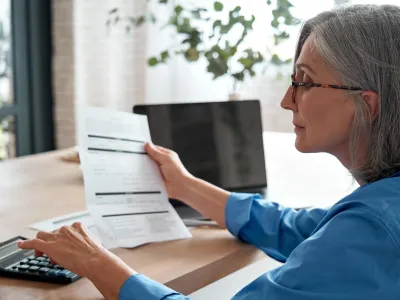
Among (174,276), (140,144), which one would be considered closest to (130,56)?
(140,144)

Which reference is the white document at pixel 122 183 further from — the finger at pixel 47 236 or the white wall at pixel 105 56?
the white wall at pixel 105 56

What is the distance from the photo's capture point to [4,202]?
1.58 m

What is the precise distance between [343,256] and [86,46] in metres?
2.80

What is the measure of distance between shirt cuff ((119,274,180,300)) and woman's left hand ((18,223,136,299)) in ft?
0.04

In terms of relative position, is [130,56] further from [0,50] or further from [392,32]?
[392,32]

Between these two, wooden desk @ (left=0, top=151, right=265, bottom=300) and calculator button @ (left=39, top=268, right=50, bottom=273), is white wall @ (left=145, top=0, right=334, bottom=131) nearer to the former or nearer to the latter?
wooden desk @ (left=0, top=151, right=265, bottom=300)

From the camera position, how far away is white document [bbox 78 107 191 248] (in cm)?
131

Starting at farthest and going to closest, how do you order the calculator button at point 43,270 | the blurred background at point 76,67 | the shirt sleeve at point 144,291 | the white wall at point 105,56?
the white wall at point 105,56 → the blurred background at point 76,67 → the calculator button at point 43,270 → the shirt sleeve at point 144,291

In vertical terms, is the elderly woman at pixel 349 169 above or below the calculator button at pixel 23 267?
above

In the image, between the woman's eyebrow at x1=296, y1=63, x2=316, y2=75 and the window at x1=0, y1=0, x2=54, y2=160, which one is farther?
the window at x1=0, y1=0, x2=54, y2=160

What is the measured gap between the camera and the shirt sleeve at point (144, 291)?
999mm

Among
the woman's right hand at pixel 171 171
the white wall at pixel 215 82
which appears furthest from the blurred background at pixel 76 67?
the woman's right hand at pixel 171 171

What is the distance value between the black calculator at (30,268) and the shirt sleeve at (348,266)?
15.0 inches

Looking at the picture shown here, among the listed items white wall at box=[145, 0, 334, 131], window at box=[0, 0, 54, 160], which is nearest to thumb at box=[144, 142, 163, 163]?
white wall at box=[145, 0, 334, 131]
